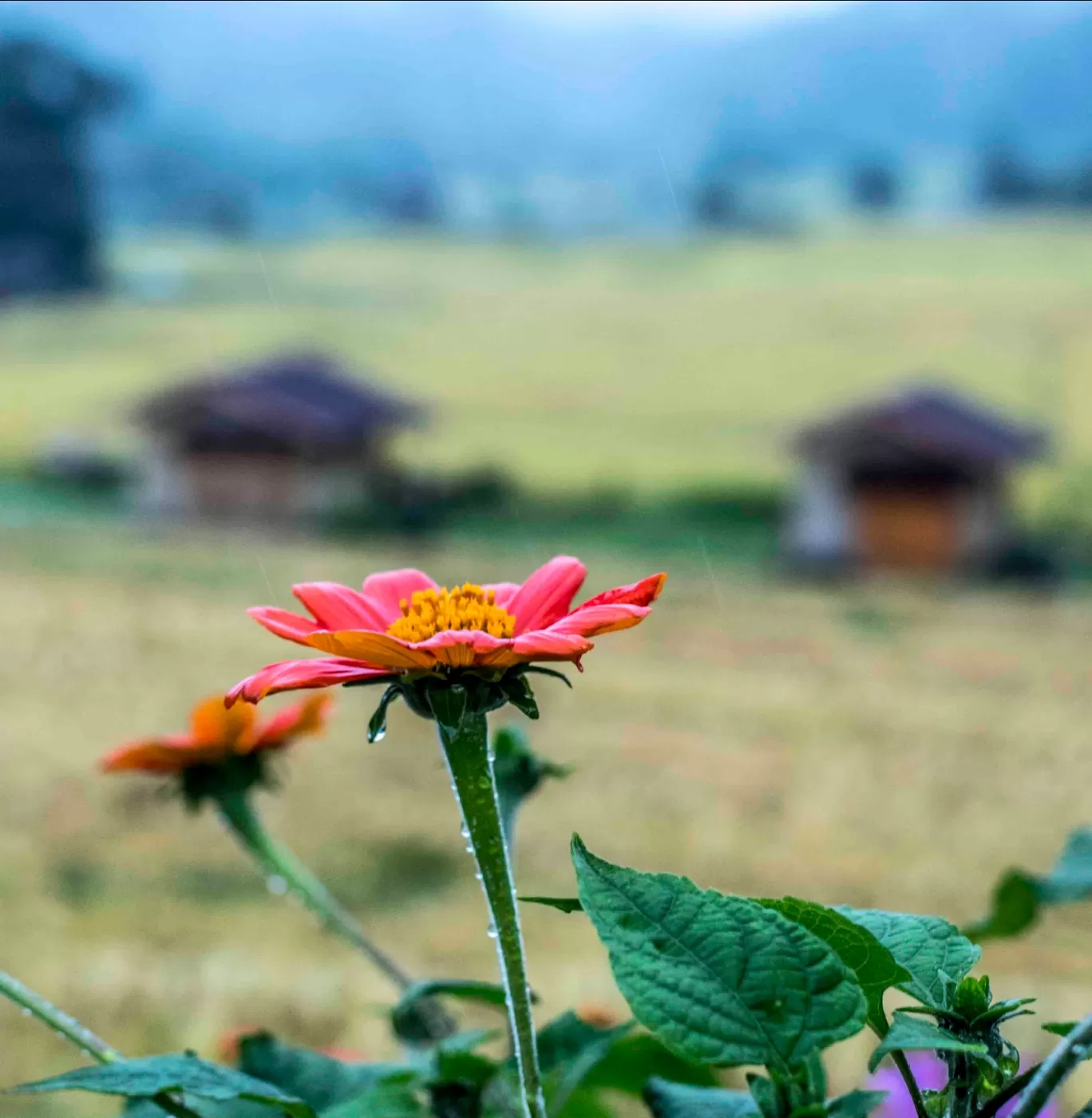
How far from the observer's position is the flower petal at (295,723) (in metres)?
0.19

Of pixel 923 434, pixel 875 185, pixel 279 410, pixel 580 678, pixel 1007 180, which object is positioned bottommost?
pixel 580 678

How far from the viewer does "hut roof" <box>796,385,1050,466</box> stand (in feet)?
6.52

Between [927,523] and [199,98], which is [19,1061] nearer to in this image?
[927,523]

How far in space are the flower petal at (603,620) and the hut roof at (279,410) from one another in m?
2.22

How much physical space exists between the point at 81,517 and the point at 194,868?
1.56m

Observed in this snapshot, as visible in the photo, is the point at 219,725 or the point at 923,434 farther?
the point at 923,434

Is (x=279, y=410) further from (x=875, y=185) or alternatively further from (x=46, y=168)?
(x=875, y=185)

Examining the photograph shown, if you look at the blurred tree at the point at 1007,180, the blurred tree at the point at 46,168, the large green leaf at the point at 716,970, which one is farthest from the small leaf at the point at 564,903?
the blurred tree at the point at 1007,180

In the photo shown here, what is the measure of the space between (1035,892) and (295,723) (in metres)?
0.13

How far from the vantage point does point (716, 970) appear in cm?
10

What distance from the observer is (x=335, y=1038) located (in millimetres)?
717

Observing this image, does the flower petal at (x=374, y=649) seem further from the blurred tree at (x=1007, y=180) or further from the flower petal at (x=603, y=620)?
the blurred tree at (x=1007, y=180)

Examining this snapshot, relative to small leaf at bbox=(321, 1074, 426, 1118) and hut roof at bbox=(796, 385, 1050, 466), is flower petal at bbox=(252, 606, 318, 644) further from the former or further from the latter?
hut roof at bbox=(796, 385, 1050, 466)

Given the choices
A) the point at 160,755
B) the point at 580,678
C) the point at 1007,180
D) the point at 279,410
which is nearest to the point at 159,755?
the point at 160,755
